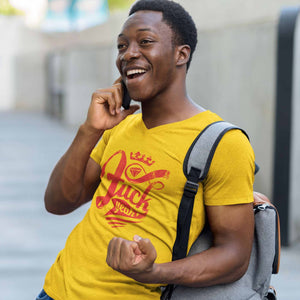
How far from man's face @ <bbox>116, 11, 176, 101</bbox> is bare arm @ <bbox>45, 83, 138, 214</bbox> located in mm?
162

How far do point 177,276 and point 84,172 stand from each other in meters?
0.60

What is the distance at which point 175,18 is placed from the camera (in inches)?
76.9

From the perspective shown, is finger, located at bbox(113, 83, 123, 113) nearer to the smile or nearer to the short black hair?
the smile

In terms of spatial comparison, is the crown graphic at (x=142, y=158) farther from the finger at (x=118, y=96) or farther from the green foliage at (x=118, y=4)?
the green foliage at (x=118, y=4)

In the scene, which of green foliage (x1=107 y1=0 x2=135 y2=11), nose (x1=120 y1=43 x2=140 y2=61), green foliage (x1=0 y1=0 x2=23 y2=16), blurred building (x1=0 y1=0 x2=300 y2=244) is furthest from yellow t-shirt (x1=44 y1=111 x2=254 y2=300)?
green foliage (x1=0 y1=0 x2=23 y2=16)

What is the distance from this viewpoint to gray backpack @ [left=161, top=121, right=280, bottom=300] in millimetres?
1782

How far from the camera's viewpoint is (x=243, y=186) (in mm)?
1783

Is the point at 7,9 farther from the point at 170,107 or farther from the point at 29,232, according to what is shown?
the point at 170,107

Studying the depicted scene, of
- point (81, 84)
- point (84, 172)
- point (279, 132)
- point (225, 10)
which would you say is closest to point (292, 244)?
point (279, 132)

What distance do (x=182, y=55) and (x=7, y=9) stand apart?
50.9m

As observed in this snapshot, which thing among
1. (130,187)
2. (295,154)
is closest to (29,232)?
(295,154)

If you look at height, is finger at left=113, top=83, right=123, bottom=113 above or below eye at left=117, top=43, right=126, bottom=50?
below

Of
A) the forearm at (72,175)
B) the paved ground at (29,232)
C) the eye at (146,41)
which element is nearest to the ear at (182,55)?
the eye at (146,41)

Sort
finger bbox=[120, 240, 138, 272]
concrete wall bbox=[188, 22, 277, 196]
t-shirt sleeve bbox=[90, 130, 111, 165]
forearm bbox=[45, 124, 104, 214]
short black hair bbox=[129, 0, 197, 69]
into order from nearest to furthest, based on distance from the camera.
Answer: finger bbox=[120, 240, 138, 272] → short black hair bbox=[129, 0, 197, 69] → forearm bbox=[45, 124, 104, 214] → t-shirt sleeve bbox=[90, 130, 111, 165] → concrete wall bbox=[188, 22, 277, 196]
